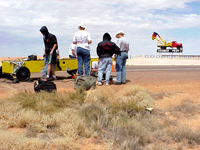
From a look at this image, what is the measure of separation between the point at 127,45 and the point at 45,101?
17.3 ft

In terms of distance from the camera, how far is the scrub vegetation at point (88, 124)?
4805mm

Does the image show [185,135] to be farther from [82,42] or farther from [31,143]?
[82,42]

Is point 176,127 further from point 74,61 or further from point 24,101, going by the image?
point 74,61

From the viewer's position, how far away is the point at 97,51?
10.7 metres

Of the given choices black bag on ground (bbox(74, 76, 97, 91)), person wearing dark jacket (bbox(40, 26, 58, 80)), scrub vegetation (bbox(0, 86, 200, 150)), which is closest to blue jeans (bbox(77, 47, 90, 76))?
black bag on ground (bbox(74, 76, 97, 91))

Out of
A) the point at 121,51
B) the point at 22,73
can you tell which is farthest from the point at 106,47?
the point at 22,73

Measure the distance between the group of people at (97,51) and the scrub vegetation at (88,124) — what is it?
10.9ft

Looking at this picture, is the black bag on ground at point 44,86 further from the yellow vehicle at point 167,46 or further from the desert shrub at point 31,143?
the yellow vehicle at point 167,46

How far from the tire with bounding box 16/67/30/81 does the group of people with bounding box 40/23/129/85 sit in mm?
956

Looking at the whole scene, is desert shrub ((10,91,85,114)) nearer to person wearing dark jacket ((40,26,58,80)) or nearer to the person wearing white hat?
the person wearing white hat

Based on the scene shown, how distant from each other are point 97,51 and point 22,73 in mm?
3439

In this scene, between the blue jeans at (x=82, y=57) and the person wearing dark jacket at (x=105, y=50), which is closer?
the blue jeans at (x=82, y=57)

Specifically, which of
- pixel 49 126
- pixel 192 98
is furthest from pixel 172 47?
pixel 49 126

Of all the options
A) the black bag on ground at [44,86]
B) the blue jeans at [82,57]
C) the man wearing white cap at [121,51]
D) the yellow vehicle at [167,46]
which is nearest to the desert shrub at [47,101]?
the black bag on ground at [44,86]
